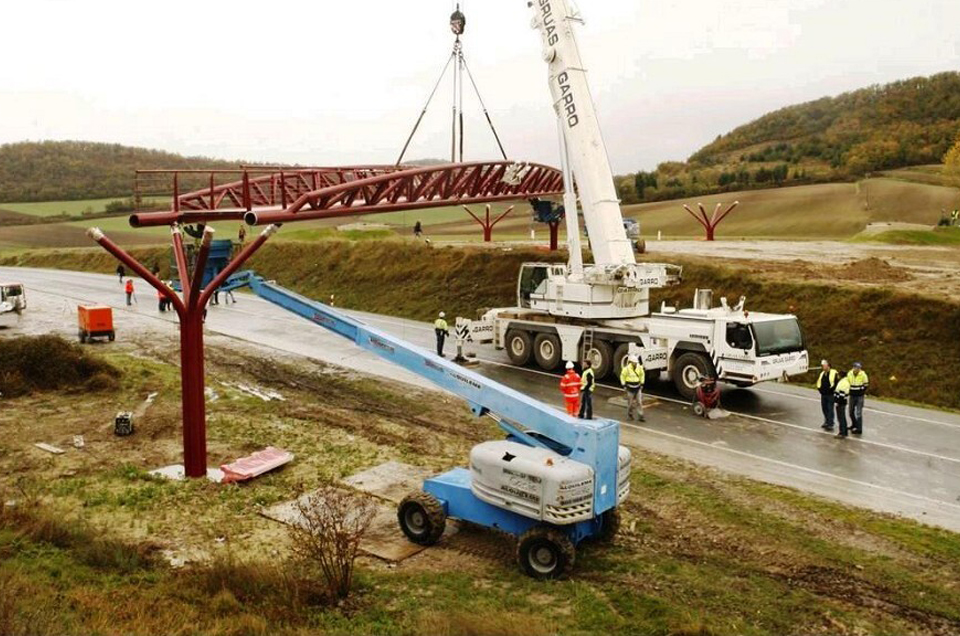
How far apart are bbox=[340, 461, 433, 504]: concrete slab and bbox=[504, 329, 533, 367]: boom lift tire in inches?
377

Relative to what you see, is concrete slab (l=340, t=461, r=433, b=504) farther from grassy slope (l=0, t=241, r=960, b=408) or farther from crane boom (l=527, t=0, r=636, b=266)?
grassy slope (l=0, t=241, r=960, b=408)

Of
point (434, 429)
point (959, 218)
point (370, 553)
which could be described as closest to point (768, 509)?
point (370, 553)

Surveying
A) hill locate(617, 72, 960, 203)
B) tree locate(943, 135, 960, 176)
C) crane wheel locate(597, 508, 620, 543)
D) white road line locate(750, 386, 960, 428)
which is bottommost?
white road line locate(750, 386, 960, 428)

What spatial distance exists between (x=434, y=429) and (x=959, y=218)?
130 ft

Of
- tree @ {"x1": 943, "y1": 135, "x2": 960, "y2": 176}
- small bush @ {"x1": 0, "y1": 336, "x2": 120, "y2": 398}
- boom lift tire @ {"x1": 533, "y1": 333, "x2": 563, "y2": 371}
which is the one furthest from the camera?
tree @ {"x1": 943, "y1": 135, "x2": 960, "y2": 176}

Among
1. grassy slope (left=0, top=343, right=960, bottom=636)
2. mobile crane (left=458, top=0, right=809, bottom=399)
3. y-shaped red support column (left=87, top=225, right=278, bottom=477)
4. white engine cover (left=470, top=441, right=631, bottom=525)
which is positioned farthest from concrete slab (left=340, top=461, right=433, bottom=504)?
mobile crane (left=458, top=0, right=809, bottom=399)

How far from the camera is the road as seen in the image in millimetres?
12961

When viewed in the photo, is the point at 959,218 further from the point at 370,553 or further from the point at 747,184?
the point at 370,553

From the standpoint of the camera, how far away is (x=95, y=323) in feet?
83.4

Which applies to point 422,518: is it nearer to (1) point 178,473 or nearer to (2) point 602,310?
(1) point 178,473

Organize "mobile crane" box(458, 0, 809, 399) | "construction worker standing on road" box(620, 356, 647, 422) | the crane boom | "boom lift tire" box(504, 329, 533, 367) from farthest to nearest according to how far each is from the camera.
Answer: "boom lift tire" box(504, 329, 533, 367), the crane boom, "mobile crane" box(458, 0, 809, 399), "construction worker standing on road" box(620, 356, 647, 422)

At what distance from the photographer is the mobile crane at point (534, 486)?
941 centimetres

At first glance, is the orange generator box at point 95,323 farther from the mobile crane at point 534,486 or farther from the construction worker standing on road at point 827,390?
the construction worker standing on road at point 827,390

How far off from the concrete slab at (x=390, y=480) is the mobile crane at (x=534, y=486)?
168 cm
